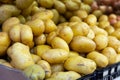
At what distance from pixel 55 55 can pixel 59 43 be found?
0.32ft

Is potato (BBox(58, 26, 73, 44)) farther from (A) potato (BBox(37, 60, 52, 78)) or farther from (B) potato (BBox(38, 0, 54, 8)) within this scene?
(B) potato (BBox(38, 0, 54, 8))

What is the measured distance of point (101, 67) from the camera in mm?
1271

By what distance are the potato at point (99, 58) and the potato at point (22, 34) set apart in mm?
321

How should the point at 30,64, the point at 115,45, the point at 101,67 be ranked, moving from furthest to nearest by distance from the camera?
the point at 115,45, the point at 101,67, the point at 30,64

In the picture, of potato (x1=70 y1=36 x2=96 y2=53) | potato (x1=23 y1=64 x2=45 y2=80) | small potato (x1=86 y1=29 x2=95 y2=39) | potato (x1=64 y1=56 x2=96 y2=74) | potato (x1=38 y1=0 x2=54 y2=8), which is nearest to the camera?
potato (x1=23 y1=64 x2=45 y2=80)

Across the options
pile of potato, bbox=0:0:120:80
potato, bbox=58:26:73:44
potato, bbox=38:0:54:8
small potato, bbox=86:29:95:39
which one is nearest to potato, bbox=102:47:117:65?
pile of potato, bbox=0:0:120:80

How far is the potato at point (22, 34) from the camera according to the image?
1210 millimetres

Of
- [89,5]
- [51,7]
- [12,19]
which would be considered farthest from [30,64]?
[89,5]

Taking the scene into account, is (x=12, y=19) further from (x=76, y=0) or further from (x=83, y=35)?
(x=76, y=0)

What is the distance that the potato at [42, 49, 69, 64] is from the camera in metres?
1.18

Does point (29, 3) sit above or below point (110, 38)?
above

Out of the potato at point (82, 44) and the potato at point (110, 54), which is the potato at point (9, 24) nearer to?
the potato at point (82, 44)

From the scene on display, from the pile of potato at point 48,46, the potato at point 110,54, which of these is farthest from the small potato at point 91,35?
the potato at point 110,54

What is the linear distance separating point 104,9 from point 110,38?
821 millimetres
